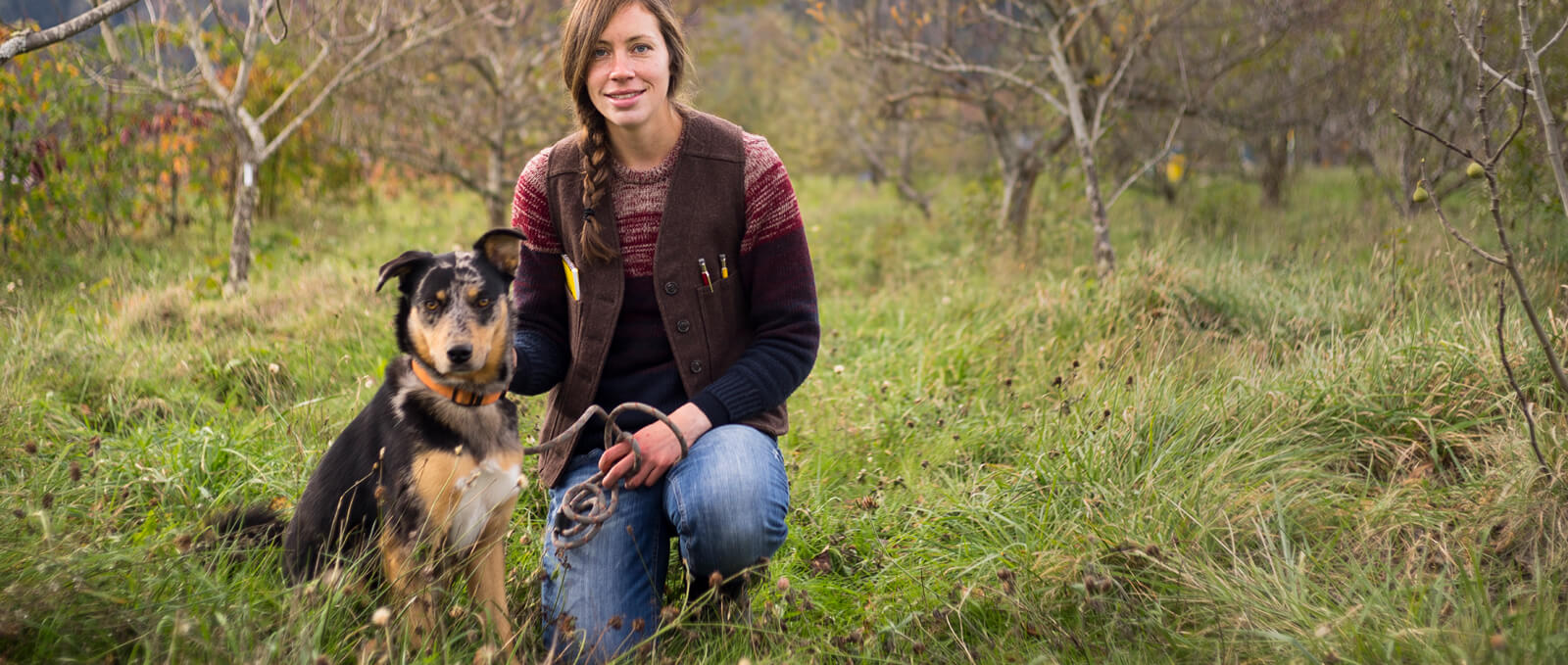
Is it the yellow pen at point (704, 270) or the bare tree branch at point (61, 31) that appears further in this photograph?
the yellow pen at point (704, 270)

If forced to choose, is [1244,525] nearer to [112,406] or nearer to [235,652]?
[235,652]

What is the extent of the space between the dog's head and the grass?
567mm

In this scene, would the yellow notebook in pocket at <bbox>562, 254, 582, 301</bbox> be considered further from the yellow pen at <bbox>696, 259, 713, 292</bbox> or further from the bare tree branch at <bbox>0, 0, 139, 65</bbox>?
the bare tree branch at <bbox>0, 0, 139, 65</bbox>

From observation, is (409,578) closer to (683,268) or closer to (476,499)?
(476,499)

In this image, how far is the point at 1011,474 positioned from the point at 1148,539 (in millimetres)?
712

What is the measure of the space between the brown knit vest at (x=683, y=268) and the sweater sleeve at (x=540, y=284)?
48 millimetres

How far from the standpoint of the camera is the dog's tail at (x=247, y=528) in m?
2.36

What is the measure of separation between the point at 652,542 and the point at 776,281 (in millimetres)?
797

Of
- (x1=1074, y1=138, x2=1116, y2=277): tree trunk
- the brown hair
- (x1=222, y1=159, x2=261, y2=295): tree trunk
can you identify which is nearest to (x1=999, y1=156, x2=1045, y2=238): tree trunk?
(x1=1074, y1=138, x2=1116, y2=277): tree trunk

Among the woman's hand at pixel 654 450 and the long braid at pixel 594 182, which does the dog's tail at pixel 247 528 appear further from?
the long braid at pixel 594 182

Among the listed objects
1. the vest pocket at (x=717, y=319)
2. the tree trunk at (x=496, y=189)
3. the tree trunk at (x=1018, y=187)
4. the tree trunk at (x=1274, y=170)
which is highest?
the vest pocket at (x=717, y=319)

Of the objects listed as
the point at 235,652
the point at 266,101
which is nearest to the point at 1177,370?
the point at 235,652

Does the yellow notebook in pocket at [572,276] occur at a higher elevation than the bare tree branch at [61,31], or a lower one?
lower

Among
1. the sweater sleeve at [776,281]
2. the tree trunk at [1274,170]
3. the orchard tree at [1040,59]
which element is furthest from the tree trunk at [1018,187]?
the sweater sleeve at [776,281]
